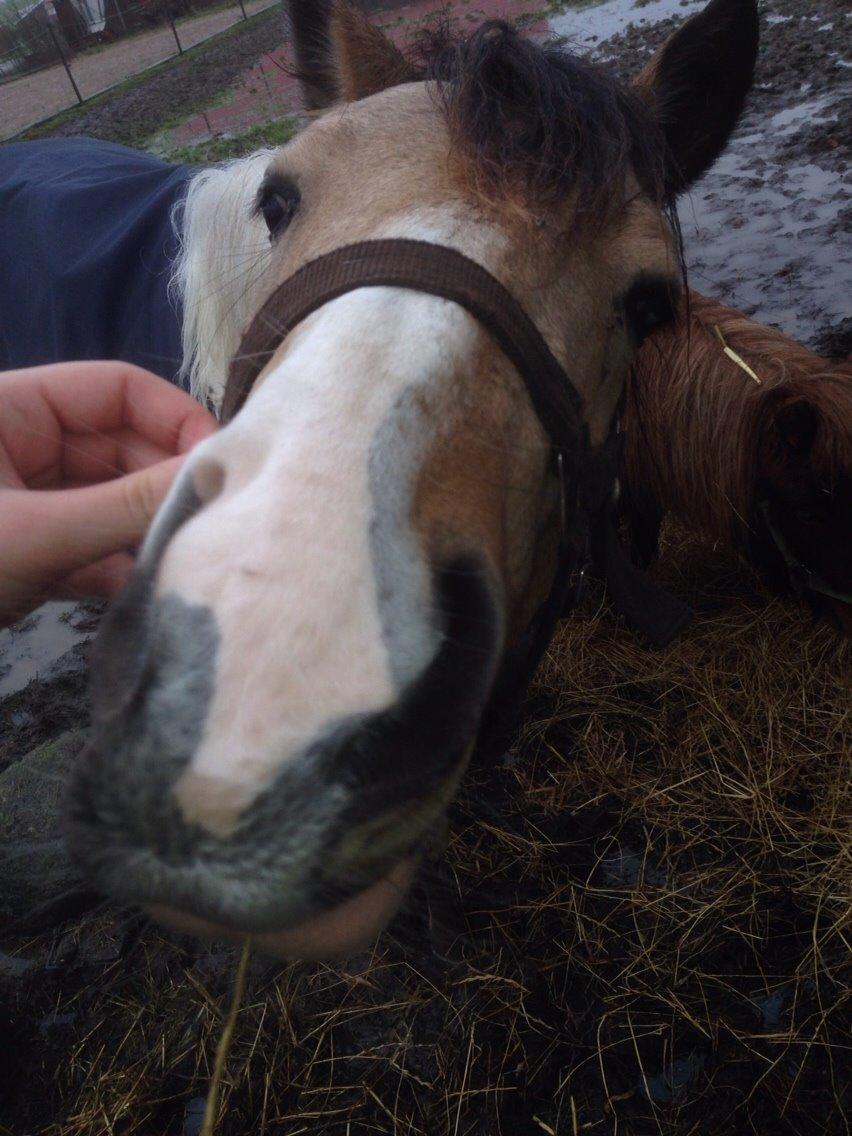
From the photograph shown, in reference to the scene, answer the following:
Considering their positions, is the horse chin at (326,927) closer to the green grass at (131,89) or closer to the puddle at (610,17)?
the green grass at (131,89)

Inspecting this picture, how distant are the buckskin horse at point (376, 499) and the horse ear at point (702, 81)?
22.3 inches

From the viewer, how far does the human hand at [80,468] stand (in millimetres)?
1162

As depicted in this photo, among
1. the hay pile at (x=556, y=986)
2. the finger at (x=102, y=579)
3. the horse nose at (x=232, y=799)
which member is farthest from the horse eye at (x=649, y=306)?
the hay pile at (x=556, y=986)

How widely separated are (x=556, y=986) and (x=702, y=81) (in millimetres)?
2981

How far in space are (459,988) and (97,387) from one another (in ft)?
6.98

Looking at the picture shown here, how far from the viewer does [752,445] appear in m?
3.02

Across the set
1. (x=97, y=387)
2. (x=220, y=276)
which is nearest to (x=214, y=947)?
(x=97, y=387)

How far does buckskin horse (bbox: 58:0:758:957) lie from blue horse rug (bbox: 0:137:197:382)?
1.32m

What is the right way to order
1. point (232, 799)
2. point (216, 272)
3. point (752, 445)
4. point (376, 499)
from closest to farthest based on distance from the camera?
point (232, 799), point (376, 499), point (216, 272), point (752, 445)

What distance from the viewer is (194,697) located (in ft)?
2.88

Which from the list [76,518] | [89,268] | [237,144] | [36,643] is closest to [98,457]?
[76,518]

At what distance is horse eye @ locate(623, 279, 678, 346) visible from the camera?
169 cm

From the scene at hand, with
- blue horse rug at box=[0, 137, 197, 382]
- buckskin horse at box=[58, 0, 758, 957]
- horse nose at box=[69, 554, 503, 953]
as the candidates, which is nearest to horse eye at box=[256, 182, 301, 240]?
buckskin horse at box=[58, 0, 758, 957]

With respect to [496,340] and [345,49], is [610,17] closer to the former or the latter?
[345,49]
